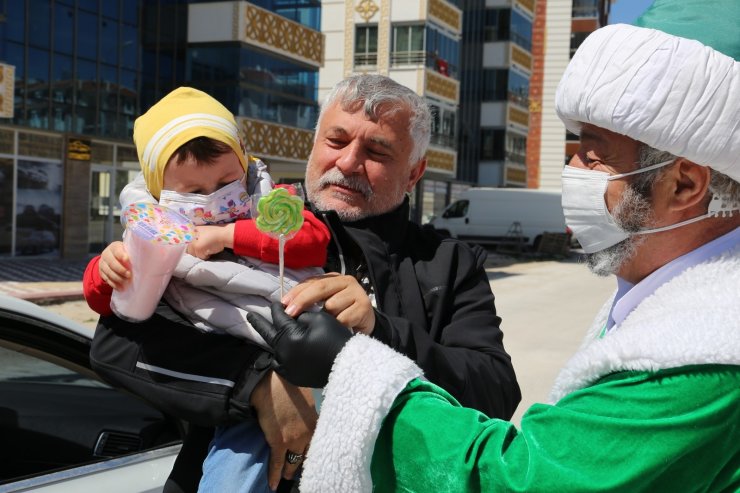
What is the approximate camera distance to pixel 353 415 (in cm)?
149

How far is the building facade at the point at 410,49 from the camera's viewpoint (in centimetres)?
3384

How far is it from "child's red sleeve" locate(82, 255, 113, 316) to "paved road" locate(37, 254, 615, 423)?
3.27 m

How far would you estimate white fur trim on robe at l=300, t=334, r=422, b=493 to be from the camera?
1479 millimetres

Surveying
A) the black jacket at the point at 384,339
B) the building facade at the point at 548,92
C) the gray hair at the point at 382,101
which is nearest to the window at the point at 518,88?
the building facade at the point at 548,92

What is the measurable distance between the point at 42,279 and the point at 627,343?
1675cm

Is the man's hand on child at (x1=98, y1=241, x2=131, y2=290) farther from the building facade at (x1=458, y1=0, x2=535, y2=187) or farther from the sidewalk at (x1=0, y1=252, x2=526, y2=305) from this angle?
the building facade at (x1=458, y1=0, x2=535, y2=187)

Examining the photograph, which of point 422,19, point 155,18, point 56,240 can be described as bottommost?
point 56,240

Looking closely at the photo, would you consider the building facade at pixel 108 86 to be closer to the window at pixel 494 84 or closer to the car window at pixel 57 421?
the car window at pixel 57 421

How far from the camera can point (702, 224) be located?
5.16 ft

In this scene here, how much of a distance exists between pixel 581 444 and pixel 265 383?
80 cm

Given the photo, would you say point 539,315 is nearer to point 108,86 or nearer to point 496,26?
point 108,86

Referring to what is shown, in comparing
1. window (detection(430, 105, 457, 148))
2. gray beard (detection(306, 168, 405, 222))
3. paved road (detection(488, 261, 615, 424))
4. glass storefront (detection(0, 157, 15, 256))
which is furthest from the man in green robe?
window (detection(430, 105, 457, 148))

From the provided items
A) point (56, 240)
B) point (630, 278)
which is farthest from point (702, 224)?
point (56, 240)

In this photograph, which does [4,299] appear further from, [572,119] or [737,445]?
[737,445]
